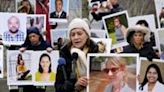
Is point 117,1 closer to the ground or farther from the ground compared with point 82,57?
farther from the ground

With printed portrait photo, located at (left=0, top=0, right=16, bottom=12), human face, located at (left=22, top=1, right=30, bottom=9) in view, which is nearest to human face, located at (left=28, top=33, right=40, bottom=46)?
human face, located at (left=22, top=1, right=30, bottom=9)

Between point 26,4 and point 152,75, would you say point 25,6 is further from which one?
point 152,75

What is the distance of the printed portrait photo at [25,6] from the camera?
3.76 metres

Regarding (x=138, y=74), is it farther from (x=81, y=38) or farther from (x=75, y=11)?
(x=75, y=11)

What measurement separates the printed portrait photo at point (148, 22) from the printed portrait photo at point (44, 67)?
573mm

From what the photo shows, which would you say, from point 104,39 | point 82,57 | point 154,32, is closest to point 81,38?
point 82,57

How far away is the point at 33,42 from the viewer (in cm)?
365

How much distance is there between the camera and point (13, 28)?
12.2ft

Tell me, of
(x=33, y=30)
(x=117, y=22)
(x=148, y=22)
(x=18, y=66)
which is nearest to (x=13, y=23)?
(x=33, y=30)

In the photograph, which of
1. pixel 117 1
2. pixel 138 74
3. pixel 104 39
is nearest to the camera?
pixel 138 74

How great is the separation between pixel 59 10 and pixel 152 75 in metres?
0.88

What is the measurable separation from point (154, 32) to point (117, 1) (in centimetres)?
37

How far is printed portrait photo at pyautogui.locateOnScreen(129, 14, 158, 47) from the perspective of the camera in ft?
12.0

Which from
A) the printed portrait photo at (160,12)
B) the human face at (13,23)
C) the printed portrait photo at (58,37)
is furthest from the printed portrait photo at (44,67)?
the printed portrait photo at (160,12)
